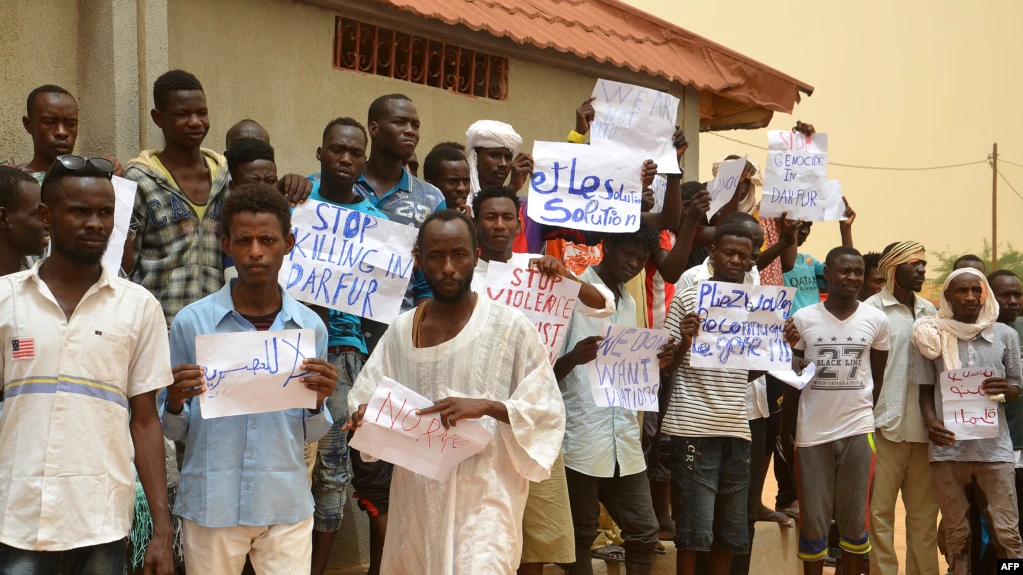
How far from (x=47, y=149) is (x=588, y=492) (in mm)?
3114

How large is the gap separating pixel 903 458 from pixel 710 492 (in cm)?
236

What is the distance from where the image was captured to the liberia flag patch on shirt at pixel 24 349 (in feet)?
11.8

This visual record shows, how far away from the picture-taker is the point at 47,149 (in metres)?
4.99

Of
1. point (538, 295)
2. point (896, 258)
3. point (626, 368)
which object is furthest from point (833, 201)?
point (538, 295)

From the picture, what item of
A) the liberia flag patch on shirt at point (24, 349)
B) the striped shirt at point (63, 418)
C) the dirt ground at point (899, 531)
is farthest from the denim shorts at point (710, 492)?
the dirt ground at point (899, 531)

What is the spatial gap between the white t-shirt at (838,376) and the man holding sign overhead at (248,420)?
3708mm

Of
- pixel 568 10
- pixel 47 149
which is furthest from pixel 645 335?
pixel 568 10

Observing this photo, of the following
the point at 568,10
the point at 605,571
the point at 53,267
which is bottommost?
the point at 605,571

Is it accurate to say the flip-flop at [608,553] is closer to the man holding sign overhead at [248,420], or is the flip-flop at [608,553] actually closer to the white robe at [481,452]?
the white robe at [481,452]

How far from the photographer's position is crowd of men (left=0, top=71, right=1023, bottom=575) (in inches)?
145

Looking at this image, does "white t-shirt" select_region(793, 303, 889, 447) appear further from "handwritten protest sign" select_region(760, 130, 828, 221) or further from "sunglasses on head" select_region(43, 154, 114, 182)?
"sunglasses on head" select_region(43, 154, 114, 182)

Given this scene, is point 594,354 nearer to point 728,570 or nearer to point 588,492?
point 588,492

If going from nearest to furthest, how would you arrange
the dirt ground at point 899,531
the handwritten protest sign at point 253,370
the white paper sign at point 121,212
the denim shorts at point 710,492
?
the handwritten protest sign at point 253,370
the white paper sign at point 121,212
the denim shorts at point 710,492
the dirt ground at point 899,531

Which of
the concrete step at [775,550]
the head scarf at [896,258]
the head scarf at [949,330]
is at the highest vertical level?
the head scarf at [896,258]
